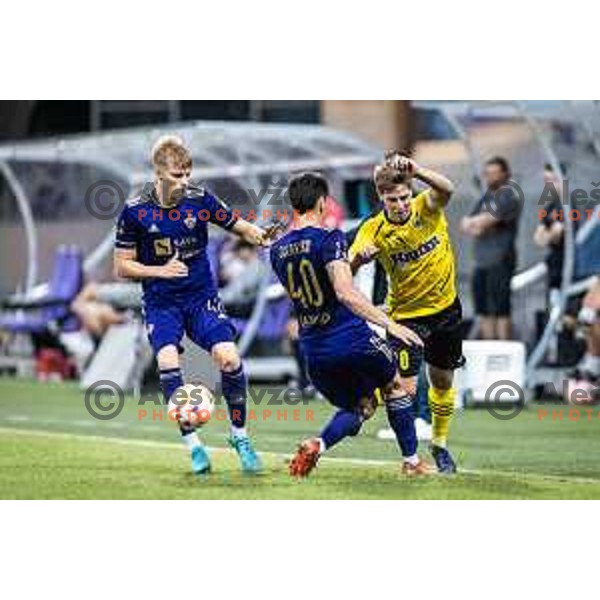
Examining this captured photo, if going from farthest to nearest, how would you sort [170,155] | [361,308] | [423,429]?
[423,429], [170,155], [361,308]

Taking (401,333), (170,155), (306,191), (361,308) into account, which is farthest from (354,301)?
(170,155)

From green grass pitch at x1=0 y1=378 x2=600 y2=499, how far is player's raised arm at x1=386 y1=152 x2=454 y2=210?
141 centimetres

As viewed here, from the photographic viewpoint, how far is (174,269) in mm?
9156

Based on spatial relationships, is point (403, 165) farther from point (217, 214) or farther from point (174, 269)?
point (174, 269)

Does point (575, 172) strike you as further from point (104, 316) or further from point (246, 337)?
point (104, 316)

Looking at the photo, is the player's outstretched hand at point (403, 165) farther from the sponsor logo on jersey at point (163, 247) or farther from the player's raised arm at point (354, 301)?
the sponsor logo on jersey at point (163, 247)

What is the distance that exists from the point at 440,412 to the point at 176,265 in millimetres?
1530

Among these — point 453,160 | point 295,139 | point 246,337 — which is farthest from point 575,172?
point 246,337

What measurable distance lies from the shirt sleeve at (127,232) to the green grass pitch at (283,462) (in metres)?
1.19

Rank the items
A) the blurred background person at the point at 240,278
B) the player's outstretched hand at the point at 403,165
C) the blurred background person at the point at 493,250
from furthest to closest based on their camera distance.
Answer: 1. the blurred background person at the point at 240,278
2. the blurred background person at the point at 493,250
3. the player's outstretched hand at the point at 403,165

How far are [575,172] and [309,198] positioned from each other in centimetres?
544

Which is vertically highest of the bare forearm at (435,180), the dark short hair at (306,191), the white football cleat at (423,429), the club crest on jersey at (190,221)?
the bare forearm at (435,180)

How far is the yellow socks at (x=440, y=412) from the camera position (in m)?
9.25

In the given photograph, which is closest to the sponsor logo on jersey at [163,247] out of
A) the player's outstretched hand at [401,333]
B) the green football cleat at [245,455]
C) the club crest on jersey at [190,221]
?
the club crest on jersey at [190,221]
